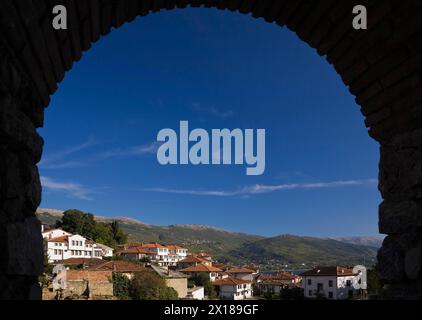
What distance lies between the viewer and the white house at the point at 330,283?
1881 inches

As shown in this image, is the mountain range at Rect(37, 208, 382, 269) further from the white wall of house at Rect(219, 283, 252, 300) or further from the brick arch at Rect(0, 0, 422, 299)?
the brick arch at Rect(0, 0, 422, 299)

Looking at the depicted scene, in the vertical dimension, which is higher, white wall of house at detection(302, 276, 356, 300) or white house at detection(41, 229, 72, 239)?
white house at detection(41, 229, 72, 239)

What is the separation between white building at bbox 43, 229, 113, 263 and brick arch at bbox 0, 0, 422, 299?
181 ft

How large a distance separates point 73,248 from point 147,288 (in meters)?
26.1

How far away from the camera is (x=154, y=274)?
3606cm

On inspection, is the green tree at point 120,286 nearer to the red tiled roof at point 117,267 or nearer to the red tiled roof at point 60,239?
the red tiled roof at point 117,267

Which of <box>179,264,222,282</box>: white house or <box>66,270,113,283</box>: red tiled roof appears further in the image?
<box>179,264,222,282</box>: white house

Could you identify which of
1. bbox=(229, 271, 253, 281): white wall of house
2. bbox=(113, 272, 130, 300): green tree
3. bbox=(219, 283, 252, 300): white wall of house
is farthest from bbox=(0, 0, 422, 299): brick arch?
bbox=(229, 271, 253, 281): white wall of house

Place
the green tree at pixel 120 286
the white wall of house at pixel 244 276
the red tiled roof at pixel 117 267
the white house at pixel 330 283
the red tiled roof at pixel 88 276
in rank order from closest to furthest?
the red tiled roof at pixel 88 276 < the green tree at pixel 120 286 < the red tiled roof at pixel 117 267 < the white house at pixel 330 283 < the white wall of house at pixel 244 276

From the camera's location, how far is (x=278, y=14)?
3285mm

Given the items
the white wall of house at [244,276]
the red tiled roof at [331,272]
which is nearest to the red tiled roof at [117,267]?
the red tiled roof at [331,272]

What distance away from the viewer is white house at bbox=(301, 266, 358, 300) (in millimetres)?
47781

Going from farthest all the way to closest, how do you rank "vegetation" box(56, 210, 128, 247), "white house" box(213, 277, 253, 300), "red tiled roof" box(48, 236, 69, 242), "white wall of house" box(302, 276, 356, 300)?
"vegetation" box(56, 210, 128, 247) < "red tiled roof" box(48, 236, 69, 242) < "white house" box(213, 277, 253, 300) < "white wall of house" box(302, 276, 356, 300)

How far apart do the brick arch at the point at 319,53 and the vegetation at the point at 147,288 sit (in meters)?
32.5
